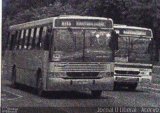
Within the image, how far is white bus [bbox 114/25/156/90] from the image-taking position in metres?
11.2

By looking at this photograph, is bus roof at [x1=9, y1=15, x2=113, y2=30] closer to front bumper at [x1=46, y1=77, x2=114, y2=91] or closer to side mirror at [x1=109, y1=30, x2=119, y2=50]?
side mirror at [x1=109, y1=30, x2=119, y2=50]

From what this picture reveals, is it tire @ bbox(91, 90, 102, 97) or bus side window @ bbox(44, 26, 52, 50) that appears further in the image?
bus side window @ bbox(44, 26, 52, 50)

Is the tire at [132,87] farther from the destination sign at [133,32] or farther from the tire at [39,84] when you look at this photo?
the tire at [39,84]

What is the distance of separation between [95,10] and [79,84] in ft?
5.63

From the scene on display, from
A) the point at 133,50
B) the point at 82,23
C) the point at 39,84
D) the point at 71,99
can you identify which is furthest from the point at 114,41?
the point at 71,99

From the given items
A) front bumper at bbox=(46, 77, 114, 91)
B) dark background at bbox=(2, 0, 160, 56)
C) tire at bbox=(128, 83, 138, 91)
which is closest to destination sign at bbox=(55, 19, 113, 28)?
dark background at bbox=(2, 0, 160, 56)

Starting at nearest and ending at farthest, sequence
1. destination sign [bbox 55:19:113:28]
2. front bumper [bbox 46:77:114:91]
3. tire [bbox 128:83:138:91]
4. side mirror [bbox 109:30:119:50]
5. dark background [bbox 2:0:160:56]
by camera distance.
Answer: dark background [bbox 2:0:160:56], destination sign [bbox 55:19:113:28], front bumper [bbox 46:77:114:91], side mirror [bbox 109:30:119:50], tire [bbox 128:83:138:91]

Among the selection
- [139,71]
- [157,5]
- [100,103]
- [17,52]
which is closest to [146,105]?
[100,103]

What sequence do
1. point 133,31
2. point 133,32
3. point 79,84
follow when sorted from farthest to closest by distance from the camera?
point 79,84, point 133,32, point 133,31

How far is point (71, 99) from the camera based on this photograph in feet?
34.6

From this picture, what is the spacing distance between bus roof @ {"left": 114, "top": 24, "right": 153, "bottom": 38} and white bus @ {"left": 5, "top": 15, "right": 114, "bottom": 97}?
155mm

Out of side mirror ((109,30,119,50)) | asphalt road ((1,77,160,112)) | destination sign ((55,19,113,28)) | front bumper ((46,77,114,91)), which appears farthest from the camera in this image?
side mirror ((109,30,119,50))

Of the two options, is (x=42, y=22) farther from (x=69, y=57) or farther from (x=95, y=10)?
(x=69, y=57)

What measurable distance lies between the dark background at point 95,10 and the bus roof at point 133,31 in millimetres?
89
